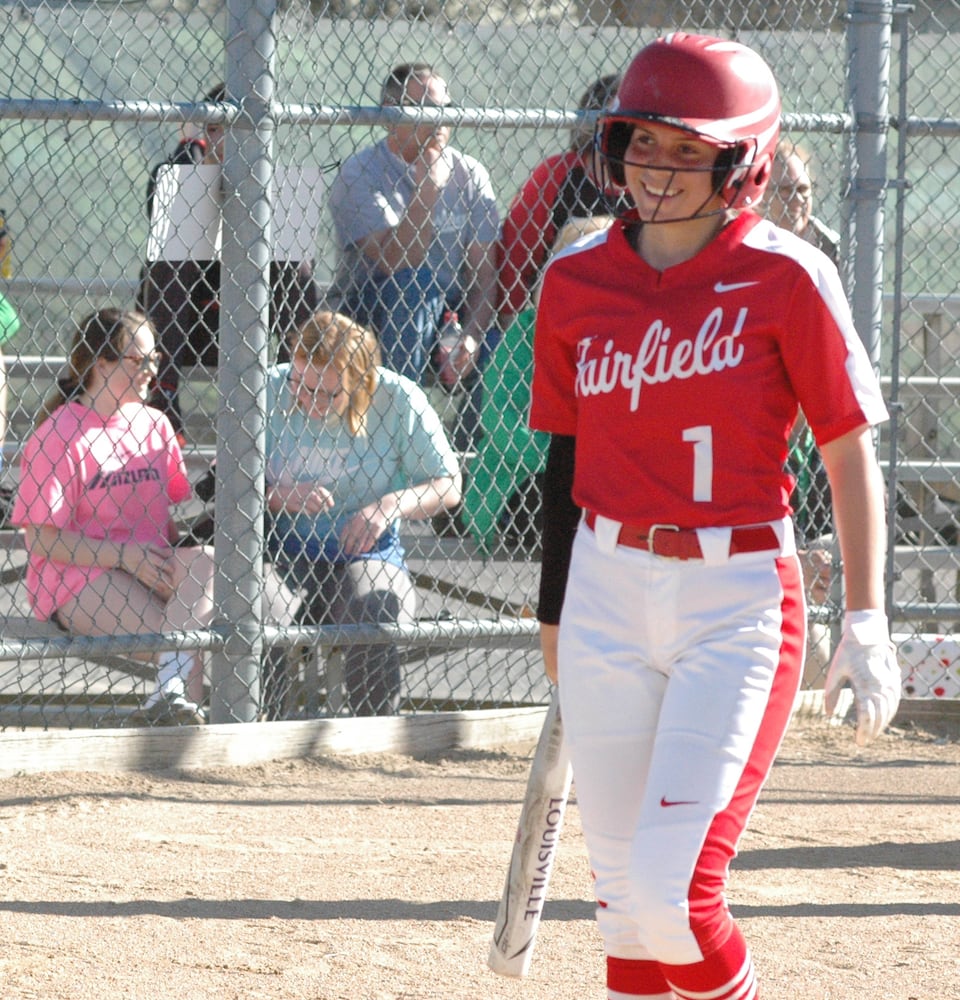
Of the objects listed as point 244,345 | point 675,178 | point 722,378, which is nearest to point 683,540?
point 722,378

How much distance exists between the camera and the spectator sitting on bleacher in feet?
16.1

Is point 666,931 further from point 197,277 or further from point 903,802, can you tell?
point 197,277

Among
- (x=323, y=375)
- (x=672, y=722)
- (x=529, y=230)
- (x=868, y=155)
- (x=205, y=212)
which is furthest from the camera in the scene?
(x=529, y=230)

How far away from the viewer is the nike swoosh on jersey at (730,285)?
2371 mm

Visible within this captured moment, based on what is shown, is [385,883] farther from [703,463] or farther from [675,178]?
[675,178]

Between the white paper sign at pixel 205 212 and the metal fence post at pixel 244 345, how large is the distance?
0.05m

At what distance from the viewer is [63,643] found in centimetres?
460

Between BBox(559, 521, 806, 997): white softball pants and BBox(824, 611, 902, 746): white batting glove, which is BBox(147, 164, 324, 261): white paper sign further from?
BBox(824, 611, 902, 746): white batting glove

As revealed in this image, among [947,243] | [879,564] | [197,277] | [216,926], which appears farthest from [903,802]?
[947,243]

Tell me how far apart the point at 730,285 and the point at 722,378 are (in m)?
0.15

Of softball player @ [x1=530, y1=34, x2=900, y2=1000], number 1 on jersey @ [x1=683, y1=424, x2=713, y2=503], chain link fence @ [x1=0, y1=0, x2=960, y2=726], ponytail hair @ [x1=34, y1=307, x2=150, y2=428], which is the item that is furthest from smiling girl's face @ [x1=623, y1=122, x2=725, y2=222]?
ponytail hair @ [x1=34, y1=307, x2=150, y2=428]

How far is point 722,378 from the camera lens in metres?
2.36

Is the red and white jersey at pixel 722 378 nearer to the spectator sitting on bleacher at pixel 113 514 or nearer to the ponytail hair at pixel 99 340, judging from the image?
the spectator sitting on bleacher at pixel 113 514

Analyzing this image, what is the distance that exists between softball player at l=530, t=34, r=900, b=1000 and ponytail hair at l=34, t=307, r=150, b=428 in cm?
288
